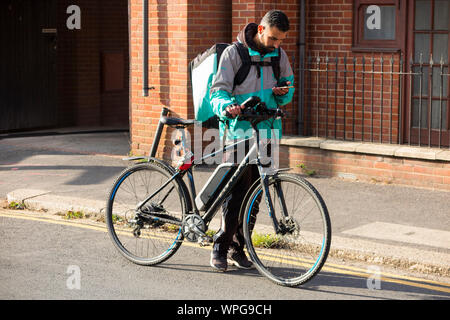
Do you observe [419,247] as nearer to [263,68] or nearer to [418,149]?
[263,68]

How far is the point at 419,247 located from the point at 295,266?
4.15ft

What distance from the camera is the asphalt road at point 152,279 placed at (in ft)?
19.7

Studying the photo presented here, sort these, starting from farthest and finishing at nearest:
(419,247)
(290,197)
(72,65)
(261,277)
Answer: (72,65)
(419,247)
(261,277)
(290,197)

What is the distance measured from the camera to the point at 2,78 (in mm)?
14781

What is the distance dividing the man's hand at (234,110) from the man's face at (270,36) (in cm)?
54

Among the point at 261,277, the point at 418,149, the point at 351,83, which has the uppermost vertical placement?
the point at 351,83

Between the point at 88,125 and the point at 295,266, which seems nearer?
the point at 295,266

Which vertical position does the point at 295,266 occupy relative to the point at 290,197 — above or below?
below

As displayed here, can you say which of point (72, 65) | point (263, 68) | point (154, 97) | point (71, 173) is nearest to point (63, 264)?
point (263, 68)

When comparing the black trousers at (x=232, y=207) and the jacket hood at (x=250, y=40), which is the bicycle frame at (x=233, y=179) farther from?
the jacket hood at (x=250, y=40)

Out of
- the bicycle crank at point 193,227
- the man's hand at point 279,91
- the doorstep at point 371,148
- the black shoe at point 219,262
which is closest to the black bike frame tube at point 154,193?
the bicycle crank at point 193,227

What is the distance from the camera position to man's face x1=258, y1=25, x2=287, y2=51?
6.18 m

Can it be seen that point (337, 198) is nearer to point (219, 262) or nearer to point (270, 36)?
point (219, 262)

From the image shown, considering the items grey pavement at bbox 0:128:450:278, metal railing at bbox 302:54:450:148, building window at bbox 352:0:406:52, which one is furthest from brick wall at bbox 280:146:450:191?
building window at bbox 352:0:406:52
